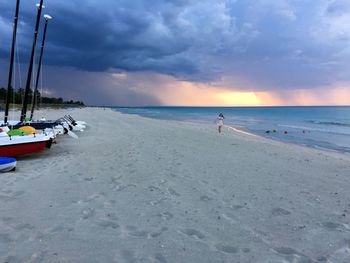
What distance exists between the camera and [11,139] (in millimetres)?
10062

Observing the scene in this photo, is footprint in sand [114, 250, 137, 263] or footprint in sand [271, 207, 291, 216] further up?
footprint in sand [271, 207, 291, 216]

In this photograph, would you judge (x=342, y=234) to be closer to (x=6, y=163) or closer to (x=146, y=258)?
(x=146, y=258)

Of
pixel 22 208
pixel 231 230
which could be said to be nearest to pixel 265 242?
pixel 231 230

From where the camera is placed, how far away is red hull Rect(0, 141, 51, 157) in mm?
9875

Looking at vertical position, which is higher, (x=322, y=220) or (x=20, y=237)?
(x=322, y=220)

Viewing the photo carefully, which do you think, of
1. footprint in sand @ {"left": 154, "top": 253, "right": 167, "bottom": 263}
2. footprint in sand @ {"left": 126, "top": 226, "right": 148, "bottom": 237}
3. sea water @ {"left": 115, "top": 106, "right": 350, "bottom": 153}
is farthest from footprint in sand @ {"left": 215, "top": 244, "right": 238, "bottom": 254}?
sea water @ {"left": 115, "top": 106, "right": 350, "bottom": 153}

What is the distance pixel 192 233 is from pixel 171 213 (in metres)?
0.89

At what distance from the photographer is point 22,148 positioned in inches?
411

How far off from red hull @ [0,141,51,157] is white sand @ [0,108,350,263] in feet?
1.78

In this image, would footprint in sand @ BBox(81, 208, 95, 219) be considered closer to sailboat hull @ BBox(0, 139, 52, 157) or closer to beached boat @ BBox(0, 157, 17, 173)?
beached boat @ BBox(0, 157, 17, 173)

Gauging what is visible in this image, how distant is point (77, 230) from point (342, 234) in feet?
13.7

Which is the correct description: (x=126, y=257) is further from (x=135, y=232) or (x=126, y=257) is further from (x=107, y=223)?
(x=107, y=223)

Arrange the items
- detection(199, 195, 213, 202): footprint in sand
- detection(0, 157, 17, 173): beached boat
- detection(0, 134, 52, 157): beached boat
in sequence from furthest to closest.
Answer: detection(0, 134, 52, 157): beached boat → detection(0, 157, 17, 173): beached boat → detection(199, 195, 213, 202): footprint in sand

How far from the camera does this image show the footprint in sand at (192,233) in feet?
15.1
